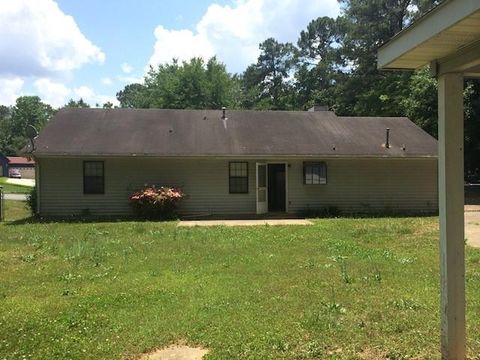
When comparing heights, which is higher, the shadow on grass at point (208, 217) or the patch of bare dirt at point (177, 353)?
the shadow on grass at point (208, 217)

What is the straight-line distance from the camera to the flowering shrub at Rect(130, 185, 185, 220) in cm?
1733

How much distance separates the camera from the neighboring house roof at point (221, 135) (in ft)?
60.0

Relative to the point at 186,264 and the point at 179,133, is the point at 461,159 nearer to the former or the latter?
the point at 186,264

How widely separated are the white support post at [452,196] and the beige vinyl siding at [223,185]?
579 inches

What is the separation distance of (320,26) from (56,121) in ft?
162

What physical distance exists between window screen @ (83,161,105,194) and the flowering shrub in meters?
1.49

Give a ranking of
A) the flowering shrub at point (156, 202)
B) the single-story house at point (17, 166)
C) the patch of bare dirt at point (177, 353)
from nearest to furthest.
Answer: the patch of bare dirt at point (177, 353)
the flowering shrub at point (156, 202)
the single-story house at point (17, 166)

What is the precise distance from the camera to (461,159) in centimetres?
400

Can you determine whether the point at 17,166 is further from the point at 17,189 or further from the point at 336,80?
the point at 336,80

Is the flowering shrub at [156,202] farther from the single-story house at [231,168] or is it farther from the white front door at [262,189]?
the white front door at [262,189]

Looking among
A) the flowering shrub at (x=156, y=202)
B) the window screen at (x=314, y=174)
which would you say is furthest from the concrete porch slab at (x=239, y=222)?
the window screen at (x=314, y=174)

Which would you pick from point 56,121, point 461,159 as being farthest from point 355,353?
point 56,121

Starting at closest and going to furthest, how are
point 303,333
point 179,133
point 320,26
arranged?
point 303,333, point 179,133, point 320,26

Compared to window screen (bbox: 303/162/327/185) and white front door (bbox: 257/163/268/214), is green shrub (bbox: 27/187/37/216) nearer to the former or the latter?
white front door (bbox: 257/163/268/214)
